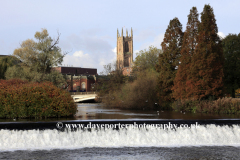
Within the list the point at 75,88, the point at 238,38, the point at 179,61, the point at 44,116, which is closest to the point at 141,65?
the point at 238,38

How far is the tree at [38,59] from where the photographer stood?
34.0 meters

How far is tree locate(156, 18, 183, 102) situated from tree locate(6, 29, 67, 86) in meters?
11.8

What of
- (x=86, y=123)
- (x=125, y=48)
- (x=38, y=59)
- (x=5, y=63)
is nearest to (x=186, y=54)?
(x=86, y=123)

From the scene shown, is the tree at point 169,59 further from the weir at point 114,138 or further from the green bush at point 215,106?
the weir at point 114,138

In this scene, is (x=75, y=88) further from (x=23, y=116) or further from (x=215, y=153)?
(x=215, y=153)

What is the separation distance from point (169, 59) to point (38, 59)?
17564mm

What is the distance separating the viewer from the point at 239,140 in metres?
14.6

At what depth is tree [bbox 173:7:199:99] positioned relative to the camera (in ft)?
84.2

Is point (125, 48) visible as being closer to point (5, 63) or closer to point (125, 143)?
point (5, 63)

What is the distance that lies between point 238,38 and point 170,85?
533 inches

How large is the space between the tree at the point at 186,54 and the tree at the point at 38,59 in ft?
45.8

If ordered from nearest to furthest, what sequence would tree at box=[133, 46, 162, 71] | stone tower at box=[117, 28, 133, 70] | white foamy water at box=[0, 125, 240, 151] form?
white foamy water at box=[0, 125, 240, 151] < tree at box=[133, 46, 162, 71] < stone tower at box=[117, 28, 133, 70]

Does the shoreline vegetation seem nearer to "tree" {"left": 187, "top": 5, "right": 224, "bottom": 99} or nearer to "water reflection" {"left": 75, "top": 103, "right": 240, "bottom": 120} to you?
"tree" {"left": 187, "top": 5, "right": 224, "bottom": 99}

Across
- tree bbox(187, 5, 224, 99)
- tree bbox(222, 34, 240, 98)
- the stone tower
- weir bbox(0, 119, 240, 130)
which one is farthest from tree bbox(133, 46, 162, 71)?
the stone tower
